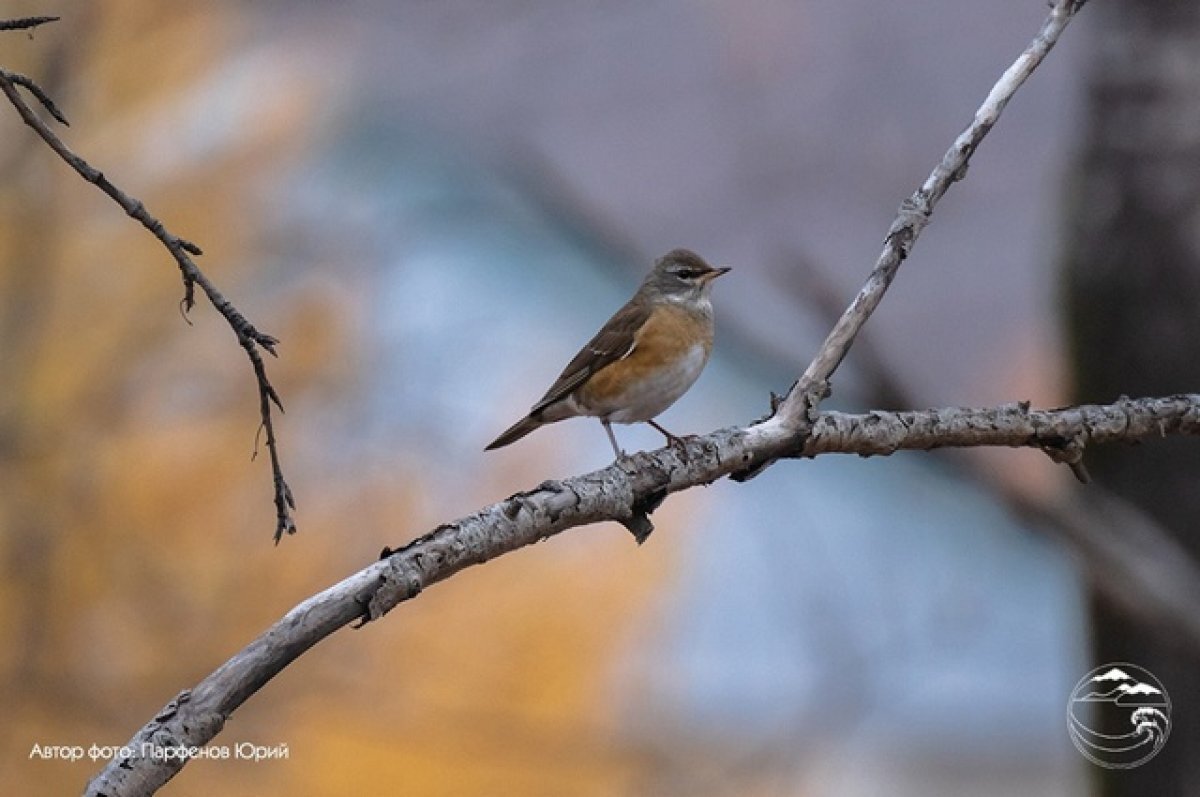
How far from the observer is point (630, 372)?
11.6 feet

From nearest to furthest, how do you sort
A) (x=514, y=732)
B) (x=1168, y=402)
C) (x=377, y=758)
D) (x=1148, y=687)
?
(x=1168, y=402), (x=1148, y=687), (x=514, y=732), (x=377, y=758)

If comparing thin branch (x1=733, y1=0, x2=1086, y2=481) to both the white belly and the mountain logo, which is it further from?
the mountain logo

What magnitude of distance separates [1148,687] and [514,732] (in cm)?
→ 224

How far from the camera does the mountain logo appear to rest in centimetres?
330

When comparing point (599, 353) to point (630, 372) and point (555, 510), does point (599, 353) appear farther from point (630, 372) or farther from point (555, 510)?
point (555, 510)

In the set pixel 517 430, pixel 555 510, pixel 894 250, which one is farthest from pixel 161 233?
pixel 517 430

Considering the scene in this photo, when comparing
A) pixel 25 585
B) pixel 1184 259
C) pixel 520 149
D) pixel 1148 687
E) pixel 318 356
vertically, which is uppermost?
pixel 520 149

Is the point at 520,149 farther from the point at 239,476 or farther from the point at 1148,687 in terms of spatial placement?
the point at 1148,687

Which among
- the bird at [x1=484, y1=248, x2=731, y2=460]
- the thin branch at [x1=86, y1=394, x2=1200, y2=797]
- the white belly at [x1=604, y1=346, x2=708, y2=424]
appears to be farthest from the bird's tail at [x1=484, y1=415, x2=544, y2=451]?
the thin branch at [x1=86, y1=394, x2=1200, y2=797]

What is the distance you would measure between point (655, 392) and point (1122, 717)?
143cm

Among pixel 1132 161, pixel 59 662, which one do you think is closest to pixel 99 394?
pixel 59 662

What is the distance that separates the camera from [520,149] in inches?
207

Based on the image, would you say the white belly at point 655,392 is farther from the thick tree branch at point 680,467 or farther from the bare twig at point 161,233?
the bare twig at point 161,233

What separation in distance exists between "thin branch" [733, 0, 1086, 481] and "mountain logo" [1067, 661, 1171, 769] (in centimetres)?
184
